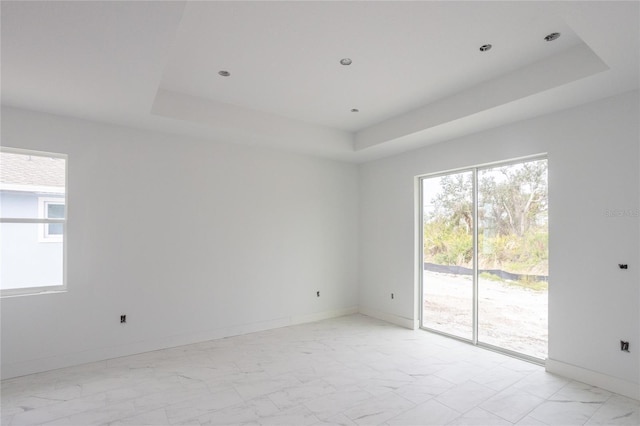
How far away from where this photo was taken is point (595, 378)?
3.12m

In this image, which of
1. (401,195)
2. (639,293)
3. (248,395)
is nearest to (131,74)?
(248,395)

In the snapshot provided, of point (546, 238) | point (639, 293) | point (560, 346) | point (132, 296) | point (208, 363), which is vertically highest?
point (546, 238)

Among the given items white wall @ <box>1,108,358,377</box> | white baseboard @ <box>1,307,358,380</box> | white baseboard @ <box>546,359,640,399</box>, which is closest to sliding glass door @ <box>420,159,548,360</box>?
white baseboard @ <box>546,359,640,399</box>

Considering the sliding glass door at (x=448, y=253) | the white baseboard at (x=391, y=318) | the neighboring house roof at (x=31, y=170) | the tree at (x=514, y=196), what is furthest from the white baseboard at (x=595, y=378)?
the neighboring house roof at (x=31, y=170)

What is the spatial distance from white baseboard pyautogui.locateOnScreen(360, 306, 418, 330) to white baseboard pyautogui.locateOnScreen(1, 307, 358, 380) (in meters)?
0.76

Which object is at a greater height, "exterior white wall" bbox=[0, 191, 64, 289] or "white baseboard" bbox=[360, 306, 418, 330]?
"exterior white wall" bbox=[0, 191, 64, 289]

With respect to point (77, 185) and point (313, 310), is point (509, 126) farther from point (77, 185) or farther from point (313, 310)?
point (77, 185)

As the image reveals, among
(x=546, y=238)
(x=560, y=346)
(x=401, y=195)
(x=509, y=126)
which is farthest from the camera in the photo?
(x=401, y=195)

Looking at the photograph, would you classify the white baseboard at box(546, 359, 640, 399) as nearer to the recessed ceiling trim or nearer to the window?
the recessed ceiling trim

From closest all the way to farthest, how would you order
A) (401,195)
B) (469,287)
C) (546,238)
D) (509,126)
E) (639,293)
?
1. (639,293)
2. (546,238)
3. (509,126)
4. (469,287)
5. (401,195)

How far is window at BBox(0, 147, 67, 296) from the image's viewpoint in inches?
133

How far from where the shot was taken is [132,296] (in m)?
3.98

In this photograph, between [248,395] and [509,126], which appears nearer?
[248,395]

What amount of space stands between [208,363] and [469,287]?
11.1 feet
